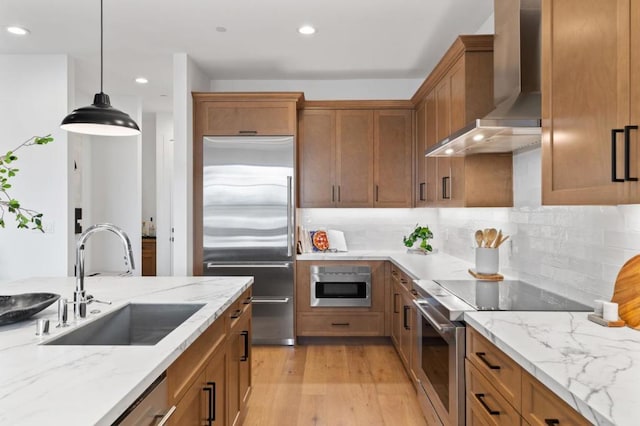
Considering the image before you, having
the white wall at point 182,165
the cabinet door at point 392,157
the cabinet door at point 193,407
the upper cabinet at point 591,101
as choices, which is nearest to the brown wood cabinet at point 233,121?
the white wall at point 182,165

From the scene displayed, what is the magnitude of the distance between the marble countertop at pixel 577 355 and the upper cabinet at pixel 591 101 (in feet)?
1.51

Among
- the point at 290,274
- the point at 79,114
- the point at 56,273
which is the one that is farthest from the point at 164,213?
the point at 79,114

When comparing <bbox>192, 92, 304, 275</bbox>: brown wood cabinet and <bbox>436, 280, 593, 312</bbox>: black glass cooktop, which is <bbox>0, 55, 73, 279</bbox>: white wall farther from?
<bbox>436, 280, 593, 312</bbox>: black glass cooktop

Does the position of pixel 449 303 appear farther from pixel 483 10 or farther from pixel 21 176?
pixel 21 176

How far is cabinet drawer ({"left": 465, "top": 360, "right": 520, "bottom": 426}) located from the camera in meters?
1.41

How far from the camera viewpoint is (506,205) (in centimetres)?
283

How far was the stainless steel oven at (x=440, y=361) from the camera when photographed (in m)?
1.88

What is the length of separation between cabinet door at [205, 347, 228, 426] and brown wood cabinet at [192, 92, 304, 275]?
2.19 m

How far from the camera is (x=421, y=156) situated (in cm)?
409

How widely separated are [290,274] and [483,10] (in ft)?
8.92

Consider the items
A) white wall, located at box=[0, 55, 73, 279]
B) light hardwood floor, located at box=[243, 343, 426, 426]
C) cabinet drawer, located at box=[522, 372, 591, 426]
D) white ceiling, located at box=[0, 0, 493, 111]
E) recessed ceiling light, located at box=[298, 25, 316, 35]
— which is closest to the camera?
cabinet drawer, located at box=[522, 372, 591, 426]

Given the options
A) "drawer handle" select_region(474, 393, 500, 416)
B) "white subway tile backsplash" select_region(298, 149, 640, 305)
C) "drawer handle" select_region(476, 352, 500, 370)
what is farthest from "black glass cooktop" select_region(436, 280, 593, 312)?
"drawer handle" select_region(474, 393, 500, 416)

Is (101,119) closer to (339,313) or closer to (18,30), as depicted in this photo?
(18,30)

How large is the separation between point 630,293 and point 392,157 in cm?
299
